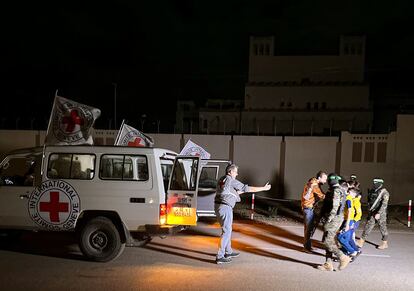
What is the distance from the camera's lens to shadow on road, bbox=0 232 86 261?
780cm

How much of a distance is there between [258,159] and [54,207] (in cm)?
1237

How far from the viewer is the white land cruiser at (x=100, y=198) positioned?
23.2 feet

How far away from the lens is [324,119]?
29500 mm

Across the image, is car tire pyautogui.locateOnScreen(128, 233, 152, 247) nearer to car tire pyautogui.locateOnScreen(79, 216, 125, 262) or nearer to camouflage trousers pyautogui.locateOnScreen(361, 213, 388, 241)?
car tire pyautogui.locateOnScreen(79, 216, 125, 262)

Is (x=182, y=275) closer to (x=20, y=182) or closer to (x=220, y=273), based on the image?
(x=220, y=273)

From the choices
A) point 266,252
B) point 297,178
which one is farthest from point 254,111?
point 266,252

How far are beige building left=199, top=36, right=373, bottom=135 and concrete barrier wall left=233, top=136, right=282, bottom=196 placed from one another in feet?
35.4

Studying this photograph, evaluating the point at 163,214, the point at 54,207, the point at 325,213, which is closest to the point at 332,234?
the point at 325,213

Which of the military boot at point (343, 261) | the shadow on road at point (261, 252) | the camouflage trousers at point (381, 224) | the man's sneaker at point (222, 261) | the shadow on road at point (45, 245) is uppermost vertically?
the camouflage trousers at point (381, 224)

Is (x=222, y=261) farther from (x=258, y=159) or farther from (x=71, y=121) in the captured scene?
(x=258, y=159)

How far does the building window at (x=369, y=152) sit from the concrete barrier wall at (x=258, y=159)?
12.1 feet

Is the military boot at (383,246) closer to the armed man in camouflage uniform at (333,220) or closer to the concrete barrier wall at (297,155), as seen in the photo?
the armed man in camouflage uniform at (333,220)

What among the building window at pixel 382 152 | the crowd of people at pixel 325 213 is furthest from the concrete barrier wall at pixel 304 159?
the crowd of people at pixel 325 213

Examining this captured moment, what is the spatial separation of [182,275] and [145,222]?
1.15 meters
